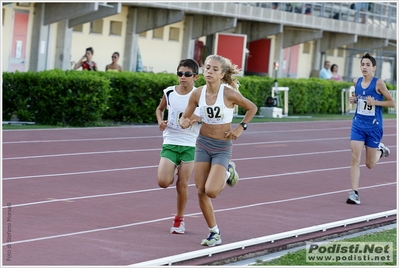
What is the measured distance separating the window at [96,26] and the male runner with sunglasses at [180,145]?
2033cm

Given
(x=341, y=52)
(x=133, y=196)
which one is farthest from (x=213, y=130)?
(x=341, y=52)

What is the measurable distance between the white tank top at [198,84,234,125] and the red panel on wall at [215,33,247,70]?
26.1 metres

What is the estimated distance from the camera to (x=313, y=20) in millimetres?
37188

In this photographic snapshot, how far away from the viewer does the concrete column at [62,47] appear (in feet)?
88.5

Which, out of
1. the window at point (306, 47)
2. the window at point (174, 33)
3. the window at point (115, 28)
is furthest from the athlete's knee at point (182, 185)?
the window at point (306, 47)

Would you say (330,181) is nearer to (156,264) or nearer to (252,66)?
(156,264)

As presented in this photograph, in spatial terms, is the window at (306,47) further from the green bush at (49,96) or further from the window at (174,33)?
the green bush at (49,96)

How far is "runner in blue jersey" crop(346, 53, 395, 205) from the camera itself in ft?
38.4

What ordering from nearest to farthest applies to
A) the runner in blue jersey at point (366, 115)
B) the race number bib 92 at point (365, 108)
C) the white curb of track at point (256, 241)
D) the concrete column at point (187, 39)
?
the white curb of track at point (256, 241)
the runner in blue jersey at point (366, 115)
the race number bib 92 at point (365, 108)
the concrete column at point (187, 39)

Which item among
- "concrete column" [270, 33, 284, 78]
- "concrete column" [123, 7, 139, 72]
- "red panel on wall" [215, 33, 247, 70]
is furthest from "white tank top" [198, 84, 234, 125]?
"concrete column" [270, 33, 284, 78]

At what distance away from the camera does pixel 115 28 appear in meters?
30.1

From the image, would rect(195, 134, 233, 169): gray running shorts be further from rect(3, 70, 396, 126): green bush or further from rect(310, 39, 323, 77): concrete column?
rect(310, 39, 323, 77): concrete column

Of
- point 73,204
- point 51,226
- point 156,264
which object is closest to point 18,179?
point 73,204

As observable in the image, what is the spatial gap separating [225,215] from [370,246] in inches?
84.9
